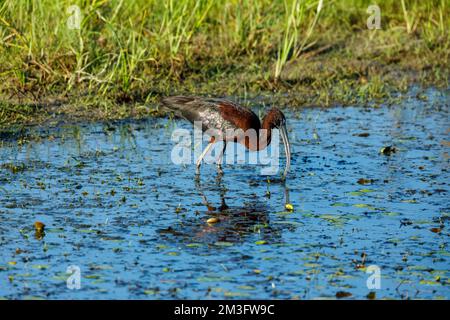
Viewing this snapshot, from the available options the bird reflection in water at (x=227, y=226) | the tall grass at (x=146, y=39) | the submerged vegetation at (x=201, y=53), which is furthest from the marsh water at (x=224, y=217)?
the tall grass at (x=146, y=39)

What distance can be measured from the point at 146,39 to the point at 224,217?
157 inches

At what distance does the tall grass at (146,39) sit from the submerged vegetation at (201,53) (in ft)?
0.05

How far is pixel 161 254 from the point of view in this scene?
6523 millimetres

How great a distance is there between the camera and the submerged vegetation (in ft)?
34.3

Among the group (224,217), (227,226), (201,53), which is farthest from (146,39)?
(227,226)

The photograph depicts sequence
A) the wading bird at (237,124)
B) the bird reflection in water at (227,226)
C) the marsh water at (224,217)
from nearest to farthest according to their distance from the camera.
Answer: the marsh water at (224,217) → the bird reflection in water at (227,226) → the wading bird at (237,124)

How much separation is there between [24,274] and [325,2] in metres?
8.20

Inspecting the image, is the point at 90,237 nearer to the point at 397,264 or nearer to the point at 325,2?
the point at 397,264

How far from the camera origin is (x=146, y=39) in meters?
10.9

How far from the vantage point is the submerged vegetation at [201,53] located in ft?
34.3

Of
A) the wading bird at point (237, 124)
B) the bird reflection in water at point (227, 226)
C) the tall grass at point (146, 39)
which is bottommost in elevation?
the bird reflection in water at point (227, 226)

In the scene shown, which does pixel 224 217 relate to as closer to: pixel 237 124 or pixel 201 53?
pixel 237 124

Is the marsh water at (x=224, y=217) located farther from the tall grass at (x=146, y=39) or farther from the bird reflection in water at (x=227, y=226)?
the tall grass at (x=146, y=39)

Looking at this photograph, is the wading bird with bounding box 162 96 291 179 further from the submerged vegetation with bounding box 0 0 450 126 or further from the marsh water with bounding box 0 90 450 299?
the submerged vegetation with bounding box 0 0 450 126
